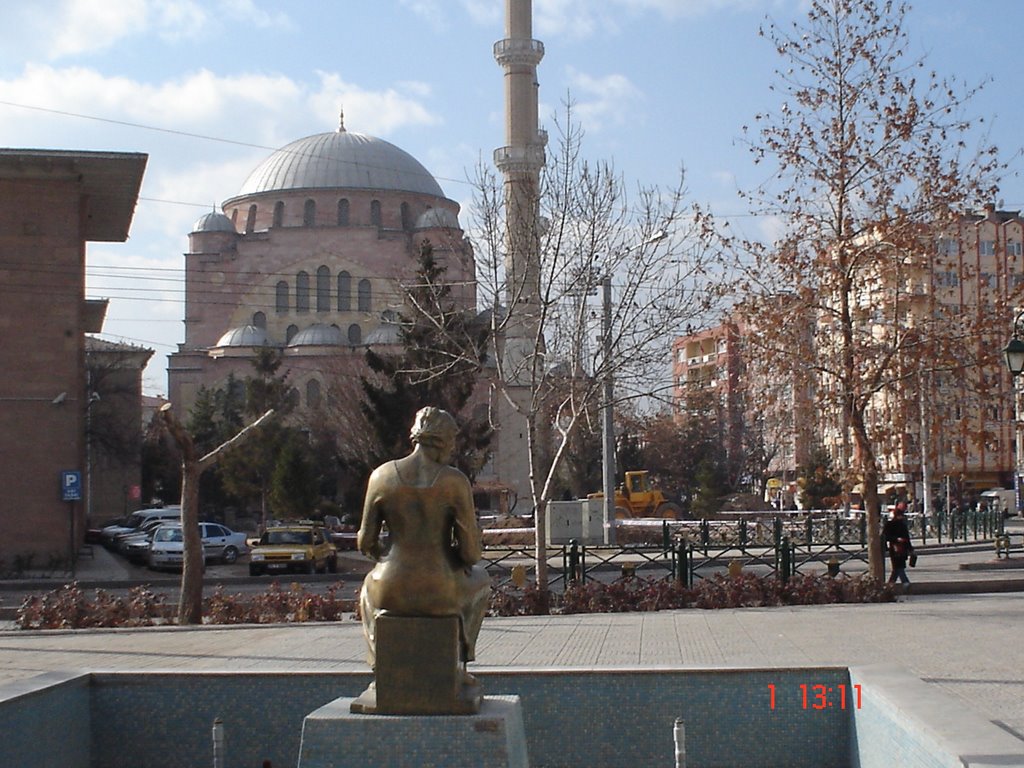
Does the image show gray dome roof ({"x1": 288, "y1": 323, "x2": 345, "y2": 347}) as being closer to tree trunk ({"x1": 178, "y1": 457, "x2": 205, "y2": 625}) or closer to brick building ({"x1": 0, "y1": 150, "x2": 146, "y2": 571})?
brick building ({"x1": 0, "y1": 150, "x2": 146, "y2": 571})

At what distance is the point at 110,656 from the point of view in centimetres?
1313

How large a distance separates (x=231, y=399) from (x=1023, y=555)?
144 ft

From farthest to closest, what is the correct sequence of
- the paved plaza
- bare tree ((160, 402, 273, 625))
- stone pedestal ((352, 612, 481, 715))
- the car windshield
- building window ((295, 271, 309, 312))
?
building window ((295, 271, 309, 312)), the car windshield, bare tree ((160, 402, 273, 625)), the paved plaza, stone pedestal ((352, 612, 481, 715))

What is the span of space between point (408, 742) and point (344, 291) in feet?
236

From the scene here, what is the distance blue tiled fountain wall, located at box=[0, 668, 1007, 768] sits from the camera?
8680 mm

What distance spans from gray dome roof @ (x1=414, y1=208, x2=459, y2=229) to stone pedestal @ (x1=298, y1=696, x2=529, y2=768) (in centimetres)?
7075

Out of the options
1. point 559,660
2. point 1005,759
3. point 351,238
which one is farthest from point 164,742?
point 351,238

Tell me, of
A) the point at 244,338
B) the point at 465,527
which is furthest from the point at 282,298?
the point at 465,527

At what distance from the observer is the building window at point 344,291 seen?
77.8 m

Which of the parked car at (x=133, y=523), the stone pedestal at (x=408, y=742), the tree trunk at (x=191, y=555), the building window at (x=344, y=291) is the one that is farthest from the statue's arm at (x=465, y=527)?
the building window at (x=344, y=291)

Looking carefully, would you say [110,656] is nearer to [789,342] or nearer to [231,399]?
[789,342]

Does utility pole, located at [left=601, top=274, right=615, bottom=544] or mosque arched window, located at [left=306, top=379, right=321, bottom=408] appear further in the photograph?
mosque arched window, located at [left=306, top=379, right=321, bottom=408]

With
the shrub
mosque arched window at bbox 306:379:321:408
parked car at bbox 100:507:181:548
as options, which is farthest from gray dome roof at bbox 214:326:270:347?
the shrub

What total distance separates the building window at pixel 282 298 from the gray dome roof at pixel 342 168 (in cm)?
648
